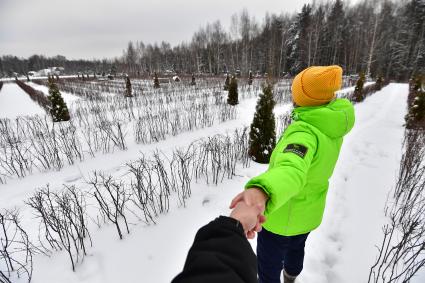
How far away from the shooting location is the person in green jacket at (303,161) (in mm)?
867

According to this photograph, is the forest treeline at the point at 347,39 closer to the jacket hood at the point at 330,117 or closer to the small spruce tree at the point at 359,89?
the small spruce tree at the point at 359,89

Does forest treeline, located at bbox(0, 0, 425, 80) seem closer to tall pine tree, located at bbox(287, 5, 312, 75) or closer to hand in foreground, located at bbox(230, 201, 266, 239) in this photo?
tall pine tree, located at bbox(287, 5, 312, 75)

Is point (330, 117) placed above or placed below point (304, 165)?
above

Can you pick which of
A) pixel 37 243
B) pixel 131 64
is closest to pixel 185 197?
pixel 37 243

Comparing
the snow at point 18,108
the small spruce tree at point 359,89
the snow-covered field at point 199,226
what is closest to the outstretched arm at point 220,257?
the snow-covered field at point 199,226

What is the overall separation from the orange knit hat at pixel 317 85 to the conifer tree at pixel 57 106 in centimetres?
1157

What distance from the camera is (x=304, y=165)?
94 centimetres

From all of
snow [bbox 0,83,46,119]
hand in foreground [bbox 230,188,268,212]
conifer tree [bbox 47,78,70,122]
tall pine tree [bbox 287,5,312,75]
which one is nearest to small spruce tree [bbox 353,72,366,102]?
hand in foreground [bbox 230,188,268,212]

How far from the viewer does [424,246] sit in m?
1.68

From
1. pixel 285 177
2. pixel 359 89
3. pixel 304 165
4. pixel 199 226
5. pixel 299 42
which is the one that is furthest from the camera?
pixel 299 42

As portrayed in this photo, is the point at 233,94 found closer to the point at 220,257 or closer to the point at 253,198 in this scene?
the point at 253,198

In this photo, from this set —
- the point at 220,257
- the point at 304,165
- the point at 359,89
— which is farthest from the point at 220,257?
the point at 359,89

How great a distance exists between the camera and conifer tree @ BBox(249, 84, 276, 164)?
4.88 meters

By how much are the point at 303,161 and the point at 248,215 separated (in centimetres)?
42
